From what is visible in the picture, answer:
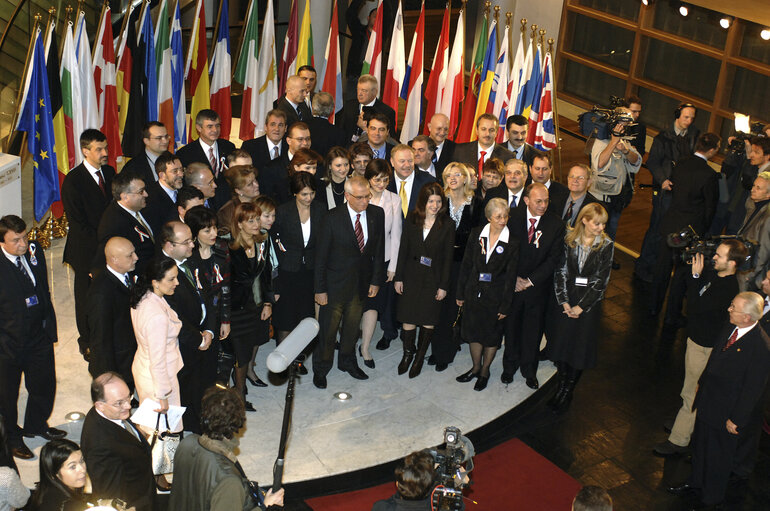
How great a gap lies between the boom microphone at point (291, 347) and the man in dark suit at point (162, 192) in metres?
3.36

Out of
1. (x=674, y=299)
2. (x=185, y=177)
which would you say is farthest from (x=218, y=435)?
(x=674, y=299)

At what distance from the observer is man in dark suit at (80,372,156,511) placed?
4285mm

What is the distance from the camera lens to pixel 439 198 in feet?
21.8

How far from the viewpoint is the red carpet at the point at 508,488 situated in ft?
19.1

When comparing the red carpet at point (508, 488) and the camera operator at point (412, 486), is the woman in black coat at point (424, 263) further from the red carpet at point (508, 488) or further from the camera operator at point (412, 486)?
the camera operator at point (412, 486)

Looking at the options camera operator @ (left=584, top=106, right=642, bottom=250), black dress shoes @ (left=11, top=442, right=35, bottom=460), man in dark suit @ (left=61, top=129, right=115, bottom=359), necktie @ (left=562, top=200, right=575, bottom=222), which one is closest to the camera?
black dress shoes @ (left=11, top=442, right=35, bottom=460)

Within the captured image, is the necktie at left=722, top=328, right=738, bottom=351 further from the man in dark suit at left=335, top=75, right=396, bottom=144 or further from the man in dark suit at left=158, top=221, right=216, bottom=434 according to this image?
the man in dark suit at left=335, top=75, right=396, bottom=144

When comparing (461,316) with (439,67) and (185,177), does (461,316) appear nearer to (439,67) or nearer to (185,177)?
(185,177)

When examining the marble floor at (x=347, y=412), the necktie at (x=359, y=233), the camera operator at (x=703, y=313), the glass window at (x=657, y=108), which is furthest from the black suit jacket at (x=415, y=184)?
the glass window at (x=657, y=108)

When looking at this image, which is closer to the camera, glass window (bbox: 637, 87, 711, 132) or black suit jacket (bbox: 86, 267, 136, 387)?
black suit jacket (bbox: 86, 267, 136, 387)

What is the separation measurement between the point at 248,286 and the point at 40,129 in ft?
11.3

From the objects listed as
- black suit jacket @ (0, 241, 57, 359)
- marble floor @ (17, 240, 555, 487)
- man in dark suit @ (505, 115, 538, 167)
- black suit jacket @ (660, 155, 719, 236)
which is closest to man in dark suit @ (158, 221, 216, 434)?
marble floor @ (17, 240, 555, 487)

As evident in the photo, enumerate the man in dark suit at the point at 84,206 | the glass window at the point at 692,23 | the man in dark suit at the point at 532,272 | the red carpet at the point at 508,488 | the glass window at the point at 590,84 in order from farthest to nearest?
the glass window at the point at 590,84
the glass window at the point at 692,23
the man in dark suit at the point at 532,272
the man in dark suit at the point at 84,206
the red carpet at the point at 508,488

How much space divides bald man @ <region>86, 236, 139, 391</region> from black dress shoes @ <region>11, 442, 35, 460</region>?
78 cm
